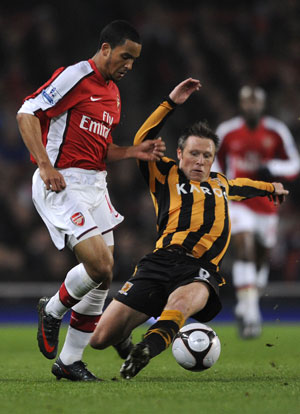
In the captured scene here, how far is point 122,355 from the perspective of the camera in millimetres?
5727

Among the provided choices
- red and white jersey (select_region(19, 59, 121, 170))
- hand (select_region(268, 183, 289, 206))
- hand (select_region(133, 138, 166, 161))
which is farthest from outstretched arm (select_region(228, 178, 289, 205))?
red and white jersey (select_region(19, 59, 121, 170))


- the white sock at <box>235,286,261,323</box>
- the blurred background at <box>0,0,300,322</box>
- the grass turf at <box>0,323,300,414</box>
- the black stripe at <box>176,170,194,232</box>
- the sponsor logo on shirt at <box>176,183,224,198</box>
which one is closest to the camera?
the grass turf at <box>0,323,300,414</box>

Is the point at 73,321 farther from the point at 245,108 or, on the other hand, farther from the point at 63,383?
the point at 245,108

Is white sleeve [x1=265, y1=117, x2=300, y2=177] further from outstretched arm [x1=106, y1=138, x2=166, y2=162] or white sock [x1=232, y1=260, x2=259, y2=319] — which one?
outstretched arm [x1=106, y1=138, x2=166, y2=162]

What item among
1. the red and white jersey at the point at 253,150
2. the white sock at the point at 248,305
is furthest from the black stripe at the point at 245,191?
the red and white jersey at the point at 253,150

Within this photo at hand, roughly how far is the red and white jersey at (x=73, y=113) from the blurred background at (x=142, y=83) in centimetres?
686

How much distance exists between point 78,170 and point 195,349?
1294 millimetres

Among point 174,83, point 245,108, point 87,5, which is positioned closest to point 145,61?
point 174,83

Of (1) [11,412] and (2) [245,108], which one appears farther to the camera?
(2) [245,108]

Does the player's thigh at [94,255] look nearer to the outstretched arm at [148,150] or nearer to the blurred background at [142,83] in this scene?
the outstretched arm at [148,150]

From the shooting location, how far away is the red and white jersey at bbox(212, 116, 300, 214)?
28.9ft

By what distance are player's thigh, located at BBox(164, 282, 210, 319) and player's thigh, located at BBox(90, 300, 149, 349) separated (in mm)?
349

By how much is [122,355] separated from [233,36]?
428 inches

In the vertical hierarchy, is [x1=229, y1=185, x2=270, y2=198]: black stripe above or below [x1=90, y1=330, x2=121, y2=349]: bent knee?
above
